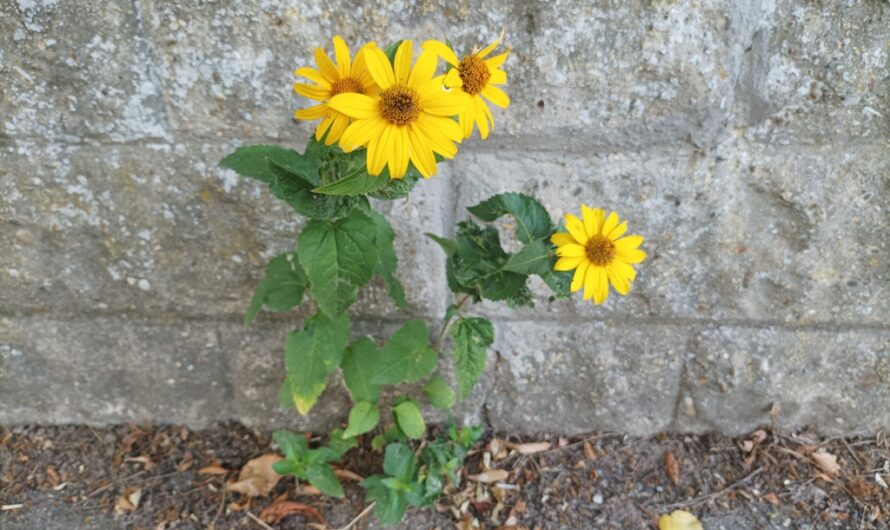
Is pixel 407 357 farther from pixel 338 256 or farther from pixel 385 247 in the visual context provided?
pixel 338 256

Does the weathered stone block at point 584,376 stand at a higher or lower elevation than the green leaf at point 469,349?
lower

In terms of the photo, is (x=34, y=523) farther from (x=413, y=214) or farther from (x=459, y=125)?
(x=459, y=125)

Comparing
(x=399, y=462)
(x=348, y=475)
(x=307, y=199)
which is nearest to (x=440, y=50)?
(x=307, y=199)

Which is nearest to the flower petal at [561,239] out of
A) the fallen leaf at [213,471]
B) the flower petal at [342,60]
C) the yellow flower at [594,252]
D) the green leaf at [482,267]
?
the yellow flower at [594,252]

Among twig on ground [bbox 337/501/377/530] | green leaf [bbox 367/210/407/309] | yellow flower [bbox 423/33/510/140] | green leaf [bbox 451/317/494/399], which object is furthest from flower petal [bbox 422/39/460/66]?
twig on ground [bbox 337/501/377/530]

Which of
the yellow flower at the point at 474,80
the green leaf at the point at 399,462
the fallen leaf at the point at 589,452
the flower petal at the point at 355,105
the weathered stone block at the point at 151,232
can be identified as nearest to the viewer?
the flower petal at the point at 355,105

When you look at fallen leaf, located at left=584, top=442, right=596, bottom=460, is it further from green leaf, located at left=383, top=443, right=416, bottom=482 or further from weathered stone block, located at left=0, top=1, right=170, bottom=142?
weathered stone block, located at left=0, top=1, right=170, bottom=142

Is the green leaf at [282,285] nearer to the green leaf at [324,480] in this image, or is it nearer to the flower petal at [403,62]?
the green leaf at [324,480]

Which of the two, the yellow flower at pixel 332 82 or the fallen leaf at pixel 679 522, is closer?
the yellow flower at pixel 332 82

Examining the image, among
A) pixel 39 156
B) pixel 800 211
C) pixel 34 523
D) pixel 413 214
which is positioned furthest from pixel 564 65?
pixel 34 523
